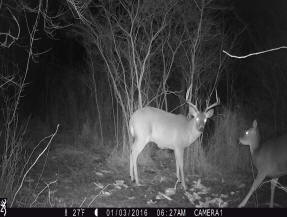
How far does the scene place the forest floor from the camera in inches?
269

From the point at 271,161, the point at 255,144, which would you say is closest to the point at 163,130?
the point at 255,144

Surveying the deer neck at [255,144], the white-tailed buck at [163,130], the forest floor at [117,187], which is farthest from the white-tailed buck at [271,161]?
the white-tailed buck at [163,130]

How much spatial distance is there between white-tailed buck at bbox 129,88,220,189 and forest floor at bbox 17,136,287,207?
1.34ft

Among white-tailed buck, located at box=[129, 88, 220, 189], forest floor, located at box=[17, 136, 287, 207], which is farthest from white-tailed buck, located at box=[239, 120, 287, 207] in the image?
white-tailed buck, located at box=[129, 88, 220, 189]

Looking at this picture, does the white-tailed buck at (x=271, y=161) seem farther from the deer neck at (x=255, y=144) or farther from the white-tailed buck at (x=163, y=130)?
the white-tailed buck at (x=163, y=130)

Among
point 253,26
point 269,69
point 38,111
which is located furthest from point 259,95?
point 38,111

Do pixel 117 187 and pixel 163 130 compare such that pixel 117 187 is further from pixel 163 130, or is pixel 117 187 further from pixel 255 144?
pixel 255 144

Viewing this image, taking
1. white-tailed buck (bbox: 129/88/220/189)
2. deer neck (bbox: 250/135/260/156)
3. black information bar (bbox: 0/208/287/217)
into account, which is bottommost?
black information bar (bbox: 0/208/287/217)

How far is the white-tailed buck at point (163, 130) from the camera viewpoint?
27.1 ft

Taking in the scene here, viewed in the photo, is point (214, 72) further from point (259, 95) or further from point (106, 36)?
point (259, 95)

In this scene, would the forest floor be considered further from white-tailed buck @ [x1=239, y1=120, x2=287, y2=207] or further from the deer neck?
the deer neck

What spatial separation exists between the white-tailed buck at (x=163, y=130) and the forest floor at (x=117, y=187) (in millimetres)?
409

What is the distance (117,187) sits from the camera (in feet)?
25.5

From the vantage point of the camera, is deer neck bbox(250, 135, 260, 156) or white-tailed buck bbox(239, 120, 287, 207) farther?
deer neck bbox(250, 135, 260, 156)
